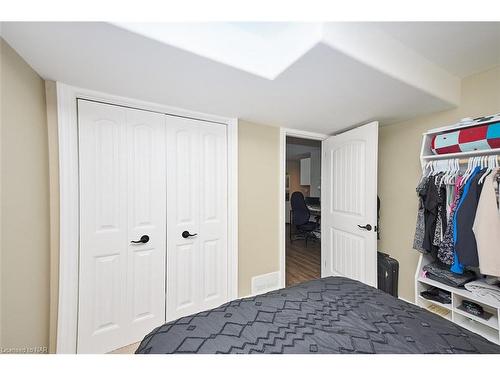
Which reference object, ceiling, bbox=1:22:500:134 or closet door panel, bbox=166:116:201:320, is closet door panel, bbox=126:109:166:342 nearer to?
closet door panel, bbox=166:116:201:320

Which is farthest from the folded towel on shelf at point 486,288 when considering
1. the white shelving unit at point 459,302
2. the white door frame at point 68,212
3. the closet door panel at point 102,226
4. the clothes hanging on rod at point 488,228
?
the white door frame at point 68,212

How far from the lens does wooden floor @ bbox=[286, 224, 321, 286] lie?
280 cm

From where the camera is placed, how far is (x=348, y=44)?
3.44 feet

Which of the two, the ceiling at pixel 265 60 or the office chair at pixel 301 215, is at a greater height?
the ceiling at pixel 265 60

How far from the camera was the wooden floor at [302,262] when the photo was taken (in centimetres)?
280

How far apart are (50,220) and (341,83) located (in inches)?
84.9

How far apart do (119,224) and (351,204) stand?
2.25m

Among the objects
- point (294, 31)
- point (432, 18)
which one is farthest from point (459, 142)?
point (294, 31)

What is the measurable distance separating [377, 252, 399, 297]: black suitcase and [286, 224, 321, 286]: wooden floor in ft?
2.82

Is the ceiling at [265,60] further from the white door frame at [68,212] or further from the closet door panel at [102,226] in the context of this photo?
the closet door panel at [102,226]

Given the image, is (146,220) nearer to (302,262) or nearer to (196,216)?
(196,216)
